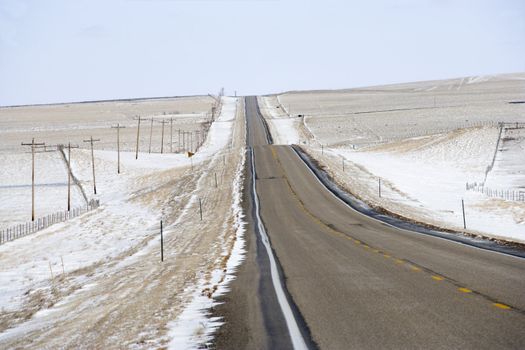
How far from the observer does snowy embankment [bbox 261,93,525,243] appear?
39.6 metres

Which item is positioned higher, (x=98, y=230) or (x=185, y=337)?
(x=185, y=337)

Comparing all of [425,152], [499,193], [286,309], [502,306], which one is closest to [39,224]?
[499,193]

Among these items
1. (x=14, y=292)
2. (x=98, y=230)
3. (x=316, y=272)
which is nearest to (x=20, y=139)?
(x=98, y=230)

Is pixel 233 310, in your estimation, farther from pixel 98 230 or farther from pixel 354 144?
pixel 354 144

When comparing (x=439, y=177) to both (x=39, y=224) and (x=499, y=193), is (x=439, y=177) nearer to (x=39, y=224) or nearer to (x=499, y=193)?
(x=499, y=193)

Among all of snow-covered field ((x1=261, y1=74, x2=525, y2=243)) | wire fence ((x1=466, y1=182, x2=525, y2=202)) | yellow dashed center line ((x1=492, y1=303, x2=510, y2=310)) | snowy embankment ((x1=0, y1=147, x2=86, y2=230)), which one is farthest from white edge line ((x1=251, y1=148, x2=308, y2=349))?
snowy embankment ((x1=0, y1=147, x2=86, y2=230))

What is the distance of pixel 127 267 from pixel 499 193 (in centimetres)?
4151

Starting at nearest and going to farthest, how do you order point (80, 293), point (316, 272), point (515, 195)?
point (316, 272), point (80, 293), point (515, 195)

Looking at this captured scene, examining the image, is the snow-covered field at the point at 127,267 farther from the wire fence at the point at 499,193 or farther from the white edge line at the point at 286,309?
the wire fence at the point at 499,193

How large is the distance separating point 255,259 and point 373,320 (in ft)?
30.7

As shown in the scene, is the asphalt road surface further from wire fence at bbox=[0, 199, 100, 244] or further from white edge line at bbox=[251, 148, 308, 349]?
wire fence at bbox=[0, 199, 100, 244]

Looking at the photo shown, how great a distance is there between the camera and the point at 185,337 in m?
9.19

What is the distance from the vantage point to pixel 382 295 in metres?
10.9

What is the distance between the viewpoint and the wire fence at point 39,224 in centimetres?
4309
